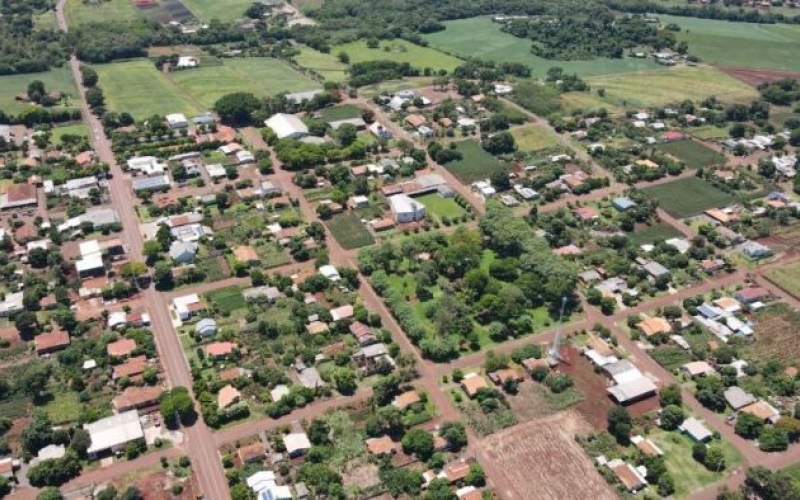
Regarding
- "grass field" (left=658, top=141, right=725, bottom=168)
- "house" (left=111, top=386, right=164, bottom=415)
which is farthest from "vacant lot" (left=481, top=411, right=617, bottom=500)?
"grass field" (left=658, top=141, right=725, bottom=168)

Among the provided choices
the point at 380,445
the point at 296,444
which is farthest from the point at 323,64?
the point at 380,445

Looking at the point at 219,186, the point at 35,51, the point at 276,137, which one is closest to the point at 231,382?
the point at 219,186

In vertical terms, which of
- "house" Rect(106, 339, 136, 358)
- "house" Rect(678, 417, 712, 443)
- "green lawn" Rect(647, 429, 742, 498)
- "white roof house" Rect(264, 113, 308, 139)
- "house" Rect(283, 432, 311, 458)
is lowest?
"green lawn" Rect(647, 429, 742, 498)

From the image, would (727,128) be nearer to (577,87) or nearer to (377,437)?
(577,87)

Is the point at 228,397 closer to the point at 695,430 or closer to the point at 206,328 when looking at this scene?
the point at 206,328

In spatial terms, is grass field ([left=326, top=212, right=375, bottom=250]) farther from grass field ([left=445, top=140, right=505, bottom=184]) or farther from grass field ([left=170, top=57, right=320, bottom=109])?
grass field ([left=170, top=57, right=320, bottom=109])
